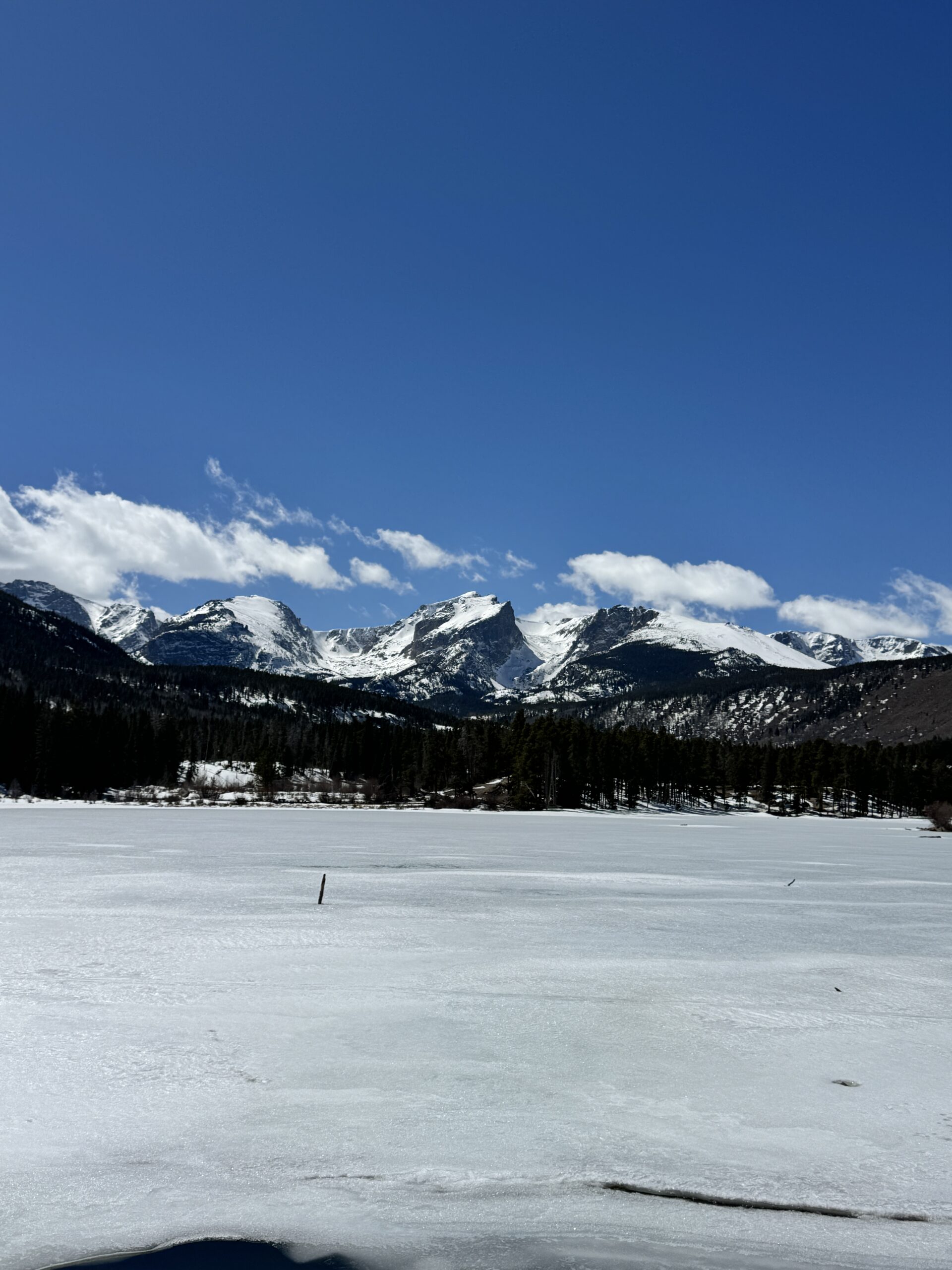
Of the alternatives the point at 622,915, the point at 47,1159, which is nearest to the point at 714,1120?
the point at 47,1159

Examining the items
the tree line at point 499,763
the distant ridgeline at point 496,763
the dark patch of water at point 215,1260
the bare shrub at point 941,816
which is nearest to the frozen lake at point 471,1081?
the dark patch of water at point 215,1260

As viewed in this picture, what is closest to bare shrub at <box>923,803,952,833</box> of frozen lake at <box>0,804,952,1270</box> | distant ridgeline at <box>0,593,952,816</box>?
distant ridgeline at <box>0,593,952,816</box>

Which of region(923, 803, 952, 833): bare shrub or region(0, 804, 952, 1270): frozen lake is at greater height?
region(0, 804, 952, 1270): frozen lake

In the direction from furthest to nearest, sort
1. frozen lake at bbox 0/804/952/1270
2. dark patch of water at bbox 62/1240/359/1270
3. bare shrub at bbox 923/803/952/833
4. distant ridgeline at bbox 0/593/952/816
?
bare shrub at bbox 923/803/952/833 → distant ridgeline at bbox 0/593/952/816 → frozen lake at bbox 0/804/952/1270 → dark patch of water at bbox 62/1240/359/1270

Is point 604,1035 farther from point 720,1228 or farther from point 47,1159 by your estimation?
point 47,1159

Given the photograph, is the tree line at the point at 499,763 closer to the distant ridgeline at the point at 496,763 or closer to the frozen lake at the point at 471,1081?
the distant ridgeline at the point at 496,763

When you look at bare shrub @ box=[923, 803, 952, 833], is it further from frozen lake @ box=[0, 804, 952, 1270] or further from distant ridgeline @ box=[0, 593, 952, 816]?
frozen lake @ box=[0, 804, 952, 1270]

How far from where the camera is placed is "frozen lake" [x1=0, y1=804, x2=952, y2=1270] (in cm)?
689

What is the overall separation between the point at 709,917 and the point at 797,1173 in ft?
53.3

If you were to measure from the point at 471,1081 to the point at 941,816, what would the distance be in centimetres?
13827

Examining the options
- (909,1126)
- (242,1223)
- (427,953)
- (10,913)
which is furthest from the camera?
(10,913)

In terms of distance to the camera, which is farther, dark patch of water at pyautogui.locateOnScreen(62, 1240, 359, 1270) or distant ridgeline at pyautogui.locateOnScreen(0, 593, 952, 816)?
distant ridgeline at pyautogui.locateOnScreen(0, 593, 952, 816)

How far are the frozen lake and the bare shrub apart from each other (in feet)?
358

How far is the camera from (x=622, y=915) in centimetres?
2344
